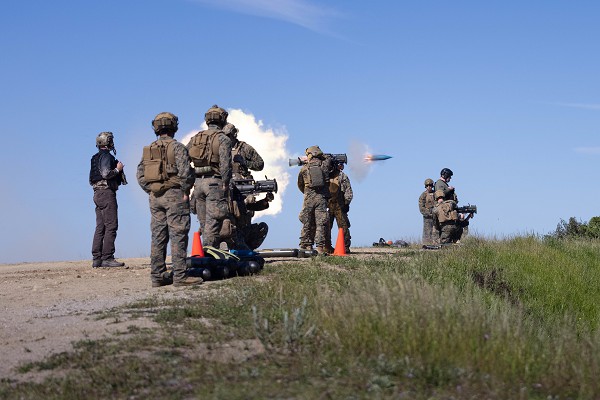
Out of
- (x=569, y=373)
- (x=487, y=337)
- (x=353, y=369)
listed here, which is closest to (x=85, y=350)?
(x=353, y=369)

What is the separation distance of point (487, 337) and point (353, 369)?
1.25 meters

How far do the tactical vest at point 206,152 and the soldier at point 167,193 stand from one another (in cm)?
174

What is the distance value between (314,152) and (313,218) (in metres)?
1.53

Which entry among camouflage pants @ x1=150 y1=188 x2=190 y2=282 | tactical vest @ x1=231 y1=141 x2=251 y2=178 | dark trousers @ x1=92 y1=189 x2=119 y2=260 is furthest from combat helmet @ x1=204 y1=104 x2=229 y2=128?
dark trousers @ x1=92 y1=189 x2=119 y2=260

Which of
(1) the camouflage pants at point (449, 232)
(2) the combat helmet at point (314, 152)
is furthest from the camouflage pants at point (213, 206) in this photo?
(1) the camouflage pants at point (449, 232)

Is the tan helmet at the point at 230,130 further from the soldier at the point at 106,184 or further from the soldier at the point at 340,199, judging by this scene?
the soldier at the point at 340,199

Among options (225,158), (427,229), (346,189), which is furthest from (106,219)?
(427,229)

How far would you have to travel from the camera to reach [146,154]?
13.1 meters

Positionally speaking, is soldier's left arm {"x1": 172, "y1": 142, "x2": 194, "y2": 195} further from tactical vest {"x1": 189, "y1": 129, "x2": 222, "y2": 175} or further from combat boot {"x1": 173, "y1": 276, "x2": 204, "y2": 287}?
tactical vest {"x1": 189, "y1": 129, "x2": 222, "y2": 175}

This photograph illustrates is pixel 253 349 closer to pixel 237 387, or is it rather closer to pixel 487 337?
pixel 237 387

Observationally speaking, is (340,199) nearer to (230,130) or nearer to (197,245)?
(230,130)

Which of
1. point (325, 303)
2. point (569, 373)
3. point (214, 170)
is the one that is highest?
point (214, 170)

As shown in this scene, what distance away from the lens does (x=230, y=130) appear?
52.8 ft

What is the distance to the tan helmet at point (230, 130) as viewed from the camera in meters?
16.0
